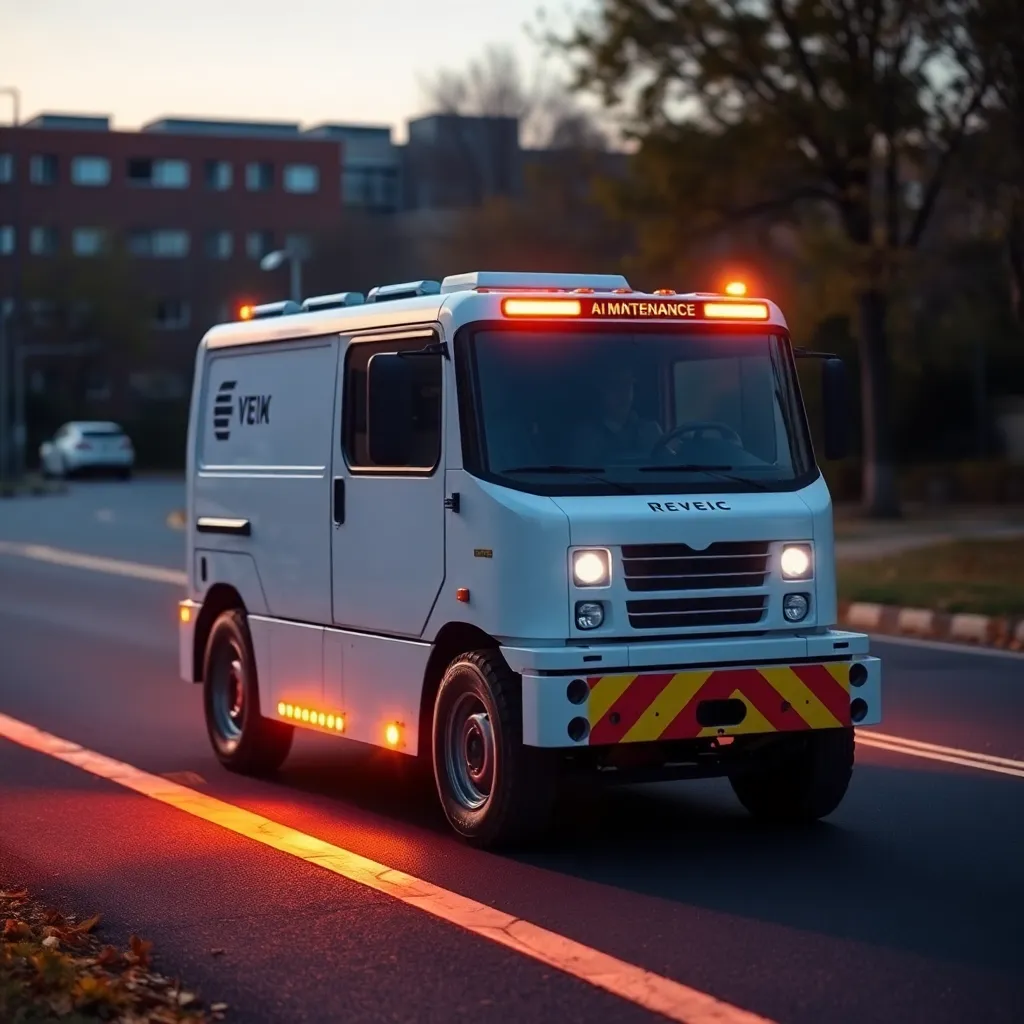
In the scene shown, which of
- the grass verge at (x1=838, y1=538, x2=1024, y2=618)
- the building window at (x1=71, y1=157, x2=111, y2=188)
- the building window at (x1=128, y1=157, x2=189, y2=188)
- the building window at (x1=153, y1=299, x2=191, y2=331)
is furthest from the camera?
the building window at (x1=128, y1=157, x2=189, y2=188)

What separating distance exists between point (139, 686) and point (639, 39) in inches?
765

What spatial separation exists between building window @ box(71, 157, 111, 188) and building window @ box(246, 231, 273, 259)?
22.9 ft

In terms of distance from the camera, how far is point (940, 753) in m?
11.1

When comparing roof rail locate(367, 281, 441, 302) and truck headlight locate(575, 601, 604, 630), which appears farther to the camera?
roof rail locate(367, 281, 441, 302)

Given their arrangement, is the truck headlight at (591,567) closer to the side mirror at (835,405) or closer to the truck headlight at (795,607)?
the truck headlight at (795,607)

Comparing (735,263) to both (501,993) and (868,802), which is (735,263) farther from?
(501,993)

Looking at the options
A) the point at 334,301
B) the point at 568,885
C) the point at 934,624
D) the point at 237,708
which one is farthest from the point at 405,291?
the point at 934,624

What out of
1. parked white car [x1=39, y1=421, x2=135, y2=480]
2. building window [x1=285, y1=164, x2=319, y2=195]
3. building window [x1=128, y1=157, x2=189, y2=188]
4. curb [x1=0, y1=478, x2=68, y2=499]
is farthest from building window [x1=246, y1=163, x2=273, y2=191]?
curb [x1=0, y1=478, x2=68, y2=499]

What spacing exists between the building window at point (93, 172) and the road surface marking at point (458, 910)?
8793 cm

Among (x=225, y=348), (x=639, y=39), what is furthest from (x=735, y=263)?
(x=225, y=348)

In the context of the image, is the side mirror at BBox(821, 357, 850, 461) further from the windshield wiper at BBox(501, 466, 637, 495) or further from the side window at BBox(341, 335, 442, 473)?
the side window at BBox(341, 335, 442, 473)

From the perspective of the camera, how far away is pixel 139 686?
15.0m

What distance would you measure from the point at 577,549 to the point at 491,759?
0.93 meters

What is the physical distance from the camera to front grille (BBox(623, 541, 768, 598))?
8573mm
